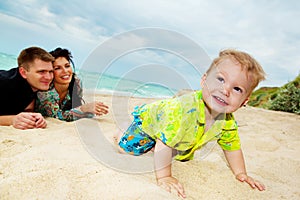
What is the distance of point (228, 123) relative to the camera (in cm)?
196

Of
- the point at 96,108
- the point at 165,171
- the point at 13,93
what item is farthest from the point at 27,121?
the point at 165,171

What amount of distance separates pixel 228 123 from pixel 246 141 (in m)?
1.26

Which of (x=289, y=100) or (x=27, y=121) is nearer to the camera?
(x=27, y=121)

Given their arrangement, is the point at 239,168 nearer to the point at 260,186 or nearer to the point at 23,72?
the point at 260,186

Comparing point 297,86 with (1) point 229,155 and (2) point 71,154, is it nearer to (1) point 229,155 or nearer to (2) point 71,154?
(1) point 229,155

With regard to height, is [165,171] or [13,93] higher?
[13,93]

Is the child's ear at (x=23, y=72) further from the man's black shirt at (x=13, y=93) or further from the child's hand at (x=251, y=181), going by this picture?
the child's hand at (x=251, y=181)

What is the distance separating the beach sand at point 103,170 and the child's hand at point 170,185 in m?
0.06

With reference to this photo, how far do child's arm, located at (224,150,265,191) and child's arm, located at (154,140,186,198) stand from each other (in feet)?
1.87

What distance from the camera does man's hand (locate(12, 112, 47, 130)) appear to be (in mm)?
2412

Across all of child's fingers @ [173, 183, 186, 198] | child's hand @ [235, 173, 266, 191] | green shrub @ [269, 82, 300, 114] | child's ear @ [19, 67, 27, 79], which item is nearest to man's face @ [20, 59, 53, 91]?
child's ear @ [19, 67, 27, 79]

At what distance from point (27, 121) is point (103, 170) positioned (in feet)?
4.52

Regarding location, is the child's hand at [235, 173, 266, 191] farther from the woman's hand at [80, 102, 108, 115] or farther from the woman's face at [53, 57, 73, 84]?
the woman's face at [53, 57, 73, 84]

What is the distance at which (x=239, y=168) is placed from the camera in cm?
186
